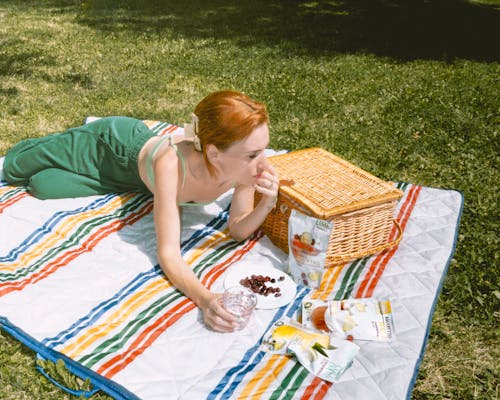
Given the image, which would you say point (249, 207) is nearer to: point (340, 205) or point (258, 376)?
point (340, 205)

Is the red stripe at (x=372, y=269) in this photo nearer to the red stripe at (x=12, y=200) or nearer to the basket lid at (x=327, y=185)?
the basket lid at (x=327, y=185)

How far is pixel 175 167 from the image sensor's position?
9.98ft

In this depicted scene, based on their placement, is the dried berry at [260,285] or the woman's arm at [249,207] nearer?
the dried berry at [260,285]

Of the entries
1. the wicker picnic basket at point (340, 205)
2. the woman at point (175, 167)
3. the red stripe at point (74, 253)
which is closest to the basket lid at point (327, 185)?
the wicker picnic basket at point (340, 205)

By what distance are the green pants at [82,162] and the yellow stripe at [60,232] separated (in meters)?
0.15

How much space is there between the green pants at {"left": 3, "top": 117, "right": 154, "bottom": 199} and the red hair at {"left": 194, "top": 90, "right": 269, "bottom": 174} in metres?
0.97

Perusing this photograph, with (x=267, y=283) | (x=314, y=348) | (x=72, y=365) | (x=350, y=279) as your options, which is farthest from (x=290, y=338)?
(x=72, y=365)

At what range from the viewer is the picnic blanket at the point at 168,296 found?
2455 millimetres

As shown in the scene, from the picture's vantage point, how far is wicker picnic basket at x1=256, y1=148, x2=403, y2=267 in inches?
122

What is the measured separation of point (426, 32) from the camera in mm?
9938

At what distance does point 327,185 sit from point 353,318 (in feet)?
3.20

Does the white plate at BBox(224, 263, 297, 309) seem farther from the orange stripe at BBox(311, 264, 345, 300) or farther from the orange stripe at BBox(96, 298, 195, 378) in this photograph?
the orange stripe at BBox(96, 298, 195, 378)

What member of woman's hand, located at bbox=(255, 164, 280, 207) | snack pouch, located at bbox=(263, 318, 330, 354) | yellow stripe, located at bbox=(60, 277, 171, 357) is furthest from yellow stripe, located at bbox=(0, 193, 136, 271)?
snack pouch, located at bbox=(263, 318, 330, 354)

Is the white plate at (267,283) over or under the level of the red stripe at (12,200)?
under
